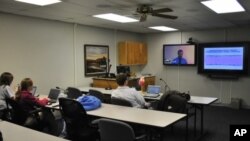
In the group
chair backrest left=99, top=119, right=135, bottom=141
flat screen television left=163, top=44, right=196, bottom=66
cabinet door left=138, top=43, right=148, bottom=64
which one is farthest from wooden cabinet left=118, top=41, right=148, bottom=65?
chair backrest left=99, top=119, right=135, bottom=141

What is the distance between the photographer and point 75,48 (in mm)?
6422

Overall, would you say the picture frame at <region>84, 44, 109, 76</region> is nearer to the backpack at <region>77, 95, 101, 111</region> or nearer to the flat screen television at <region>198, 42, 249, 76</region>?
the flat screen television at <region>198, 42, 249, 76</region>

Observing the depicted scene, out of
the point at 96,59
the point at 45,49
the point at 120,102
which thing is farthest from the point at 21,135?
the point at 96,59

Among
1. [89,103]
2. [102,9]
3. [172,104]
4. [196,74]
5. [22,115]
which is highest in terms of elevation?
[102,9]

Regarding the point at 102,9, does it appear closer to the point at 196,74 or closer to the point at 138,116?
the point at 138,116

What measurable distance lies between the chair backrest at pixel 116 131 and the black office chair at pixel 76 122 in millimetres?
695

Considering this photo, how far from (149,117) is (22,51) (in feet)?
11.7

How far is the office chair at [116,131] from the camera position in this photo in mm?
2184

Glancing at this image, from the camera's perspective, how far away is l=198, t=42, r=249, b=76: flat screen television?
23.0 feet

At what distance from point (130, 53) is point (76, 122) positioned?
16.8 ft

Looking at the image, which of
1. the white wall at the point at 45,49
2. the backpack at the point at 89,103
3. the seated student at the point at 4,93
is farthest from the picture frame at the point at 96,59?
the backpack at the point at 89,103

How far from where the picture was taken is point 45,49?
5668 millimetres

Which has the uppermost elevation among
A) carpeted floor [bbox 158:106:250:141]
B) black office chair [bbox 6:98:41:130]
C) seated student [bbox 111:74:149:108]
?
seated student [bbox 111:74:149:108]

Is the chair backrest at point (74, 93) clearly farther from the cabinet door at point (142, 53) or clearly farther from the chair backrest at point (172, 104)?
the cabinet door at point (142, 53)
